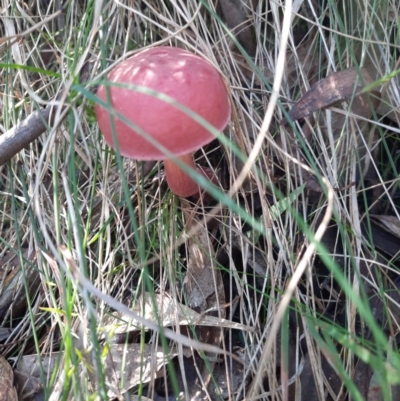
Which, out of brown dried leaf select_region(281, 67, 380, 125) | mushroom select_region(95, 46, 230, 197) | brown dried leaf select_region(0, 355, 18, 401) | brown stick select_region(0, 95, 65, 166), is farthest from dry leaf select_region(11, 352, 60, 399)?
brown dried leaf select_region(281, 67, 380, 125)

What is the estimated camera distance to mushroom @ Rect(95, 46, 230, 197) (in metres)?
1.08

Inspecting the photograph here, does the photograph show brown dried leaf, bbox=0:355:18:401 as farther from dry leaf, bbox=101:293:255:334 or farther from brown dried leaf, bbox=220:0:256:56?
brown dried leaf, bbox=220:0:256:56

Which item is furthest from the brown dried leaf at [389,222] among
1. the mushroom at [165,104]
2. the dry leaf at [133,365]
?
the dry leaf at [133,365]

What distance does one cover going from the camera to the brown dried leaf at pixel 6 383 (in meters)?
1.40

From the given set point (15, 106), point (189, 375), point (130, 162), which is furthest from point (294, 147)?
point (15, 106)

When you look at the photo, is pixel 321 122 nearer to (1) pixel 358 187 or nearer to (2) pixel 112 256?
(1) pixel 358 187

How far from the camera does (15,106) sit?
63.8 inches

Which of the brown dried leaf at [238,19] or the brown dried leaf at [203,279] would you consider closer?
the brown dried leaf at [203,279]

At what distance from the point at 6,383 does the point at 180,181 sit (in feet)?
2.74

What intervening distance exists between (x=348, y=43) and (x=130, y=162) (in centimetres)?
83

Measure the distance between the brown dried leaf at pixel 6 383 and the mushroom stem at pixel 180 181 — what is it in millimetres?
778

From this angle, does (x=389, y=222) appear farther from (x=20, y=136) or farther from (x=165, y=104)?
(x=20, y=136)

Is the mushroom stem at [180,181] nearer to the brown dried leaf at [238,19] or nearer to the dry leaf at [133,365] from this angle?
the dry leaf at [133,365]

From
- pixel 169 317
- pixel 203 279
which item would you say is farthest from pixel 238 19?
pixel 169 317
